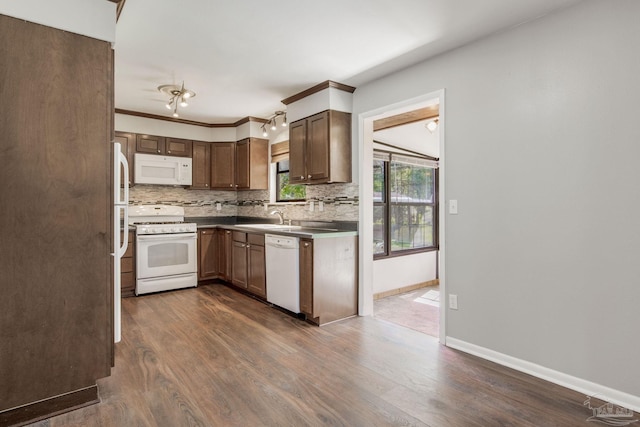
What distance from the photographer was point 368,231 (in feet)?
12.2

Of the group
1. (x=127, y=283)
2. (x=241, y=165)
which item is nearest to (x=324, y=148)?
(x=241, y=165)

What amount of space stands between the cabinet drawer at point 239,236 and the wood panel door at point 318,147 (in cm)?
120

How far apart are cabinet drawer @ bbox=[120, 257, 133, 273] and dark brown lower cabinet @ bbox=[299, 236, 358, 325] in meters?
2.43

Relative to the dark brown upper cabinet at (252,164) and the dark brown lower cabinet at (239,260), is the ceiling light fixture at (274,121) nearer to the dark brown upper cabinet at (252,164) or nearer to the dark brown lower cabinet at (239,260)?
the dark brown upper cabinet at (252,164)

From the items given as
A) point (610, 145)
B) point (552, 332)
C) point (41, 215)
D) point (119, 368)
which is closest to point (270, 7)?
point (41, 215)

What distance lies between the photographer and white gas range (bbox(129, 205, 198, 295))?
4.41 meters

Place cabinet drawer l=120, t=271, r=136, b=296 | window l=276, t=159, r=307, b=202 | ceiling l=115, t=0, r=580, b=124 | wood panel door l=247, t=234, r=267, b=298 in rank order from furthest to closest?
window l=276, t=159, r=307, b=202 → cabinet drawer l=120, t=271, r=136, b=296 → wood panel door l=247, t=234, r=267, b=298 → ceiling l=115, t=0, r=580, b=124

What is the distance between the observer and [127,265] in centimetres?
441

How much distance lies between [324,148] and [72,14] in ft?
7.51

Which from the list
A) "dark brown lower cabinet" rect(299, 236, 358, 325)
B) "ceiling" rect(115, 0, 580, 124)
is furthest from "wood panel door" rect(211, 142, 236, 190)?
"dark brown lower cabinet" rect(299, 236, 358, 325)

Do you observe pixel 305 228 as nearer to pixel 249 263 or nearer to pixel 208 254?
pixel 249 263

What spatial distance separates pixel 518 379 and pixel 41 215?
307 cm

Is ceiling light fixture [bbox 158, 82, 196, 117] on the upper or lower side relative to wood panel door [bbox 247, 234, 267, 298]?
upper

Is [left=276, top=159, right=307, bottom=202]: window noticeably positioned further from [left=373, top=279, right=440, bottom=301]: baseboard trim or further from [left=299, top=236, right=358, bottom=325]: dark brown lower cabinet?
[left=373, top=279, right=440, bottom=301]: baseboard trim
